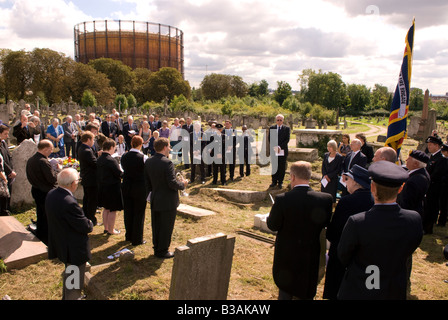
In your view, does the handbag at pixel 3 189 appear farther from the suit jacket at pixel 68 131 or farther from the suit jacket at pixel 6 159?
the suit jacket at pixel 68 131

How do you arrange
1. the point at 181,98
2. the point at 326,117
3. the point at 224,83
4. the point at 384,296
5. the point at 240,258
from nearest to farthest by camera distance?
the point at 384,296
the point at 240,258
the point at 326,117
the point at 181,98
the point at 224,83

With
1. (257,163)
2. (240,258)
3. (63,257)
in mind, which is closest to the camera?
(63,257)

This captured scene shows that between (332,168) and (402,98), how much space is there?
2.15 m

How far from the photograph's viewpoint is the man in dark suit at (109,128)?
12258mm

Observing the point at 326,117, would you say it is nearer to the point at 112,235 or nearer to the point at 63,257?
the point at 112,235

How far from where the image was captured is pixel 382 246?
108 inches

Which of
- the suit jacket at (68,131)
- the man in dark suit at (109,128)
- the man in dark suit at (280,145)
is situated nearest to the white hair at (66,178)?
the man in dark suit at (280,145)

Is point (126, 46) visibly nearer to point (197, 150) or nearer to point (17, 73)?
point (17, 73)

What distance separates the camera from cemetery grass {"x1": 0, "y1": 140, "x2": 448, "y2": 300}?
4.62 metres

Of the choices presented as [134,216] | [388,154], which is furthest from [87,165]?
[388,154]
